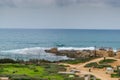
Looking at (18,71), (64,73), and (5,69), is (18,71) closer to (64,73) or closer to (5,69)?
(5,69)

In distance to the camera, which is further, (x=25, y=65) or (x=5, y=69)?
(x=25, y=65)

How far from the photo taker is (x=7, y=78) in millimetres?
42688

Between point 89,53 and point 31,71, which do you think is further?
point 89,53

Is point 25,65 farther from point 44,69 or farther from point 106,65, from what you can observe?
point 106,65

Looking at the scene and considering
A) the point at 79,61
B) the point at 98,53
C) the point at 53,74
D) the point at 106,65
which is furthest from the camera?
the point at 98,53

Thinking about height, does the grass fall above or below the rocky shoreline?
below

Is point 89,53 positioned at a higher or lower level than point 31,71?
higher

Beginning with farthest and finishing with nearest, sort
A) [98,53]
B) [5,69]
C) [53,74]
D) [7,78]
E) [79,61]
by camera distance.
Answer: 1. [98,53]
2. [79,61]
3. [5,69]
4. [53,74]
5. [7,78]

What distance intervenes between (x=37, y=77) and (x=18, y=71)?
5815 mm

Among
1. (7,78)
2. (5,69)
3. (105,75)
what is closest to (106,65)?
(105,75)

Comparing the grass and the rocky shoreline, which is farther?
the rocky shoreline

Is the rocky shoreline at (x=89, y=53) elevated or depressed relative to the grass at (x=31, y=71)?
elevated

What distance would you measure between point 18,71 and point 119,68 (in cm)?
1369

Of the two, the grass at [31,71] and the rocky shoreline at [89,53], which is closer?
→ the grass at [31,71]
